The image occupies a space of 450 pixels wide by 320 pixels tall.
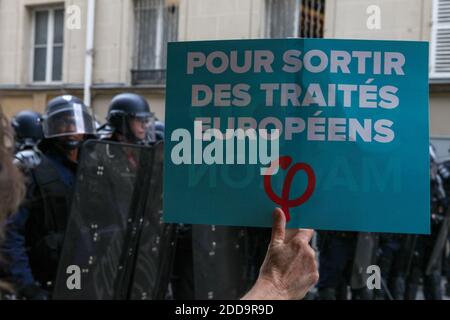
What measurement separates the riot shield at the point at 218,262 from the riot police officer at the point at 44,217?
81 cm

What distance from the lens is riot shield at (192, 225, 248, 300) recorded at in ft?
12.6

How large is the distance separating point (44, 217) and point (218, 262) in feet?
3.68

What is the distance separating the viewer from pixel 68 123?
3643mm

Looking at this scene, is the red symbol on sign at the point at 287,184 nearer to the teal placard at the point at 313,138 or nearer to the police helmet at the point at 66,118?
the teal placard at the point at 313,138

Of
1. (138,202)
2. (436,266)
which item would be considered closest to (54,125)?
(138,202)

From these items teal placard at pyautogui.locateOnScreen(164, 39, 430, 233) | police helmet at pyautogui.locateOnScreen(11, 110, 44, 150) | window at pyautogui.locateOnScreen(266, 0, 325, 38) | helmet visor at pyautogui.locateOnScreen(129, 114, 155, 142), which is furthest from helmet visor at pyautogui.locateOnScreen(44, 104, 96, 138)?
teal placard at pyautogui.locateOnScreen(164, 39, 430, 233)

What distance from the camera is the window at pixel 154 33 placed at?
3.02m

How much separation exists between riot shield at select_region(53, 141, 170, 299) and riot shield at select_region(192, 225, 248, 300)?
231 millimetres

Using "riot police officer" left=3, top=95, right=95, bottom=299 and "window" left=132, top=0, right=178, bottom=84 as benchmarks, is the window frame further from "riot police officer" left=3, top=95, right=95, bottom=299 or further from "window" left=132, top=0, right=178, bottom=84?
"window" left=132, top=0, right=178, bottom=84

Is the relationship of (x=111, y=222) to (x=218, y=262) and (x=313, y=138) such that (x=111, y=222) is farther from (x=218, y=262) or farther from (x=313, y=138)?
(x=313, y=138)

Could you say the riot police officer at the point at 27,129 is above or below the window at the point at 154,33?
below

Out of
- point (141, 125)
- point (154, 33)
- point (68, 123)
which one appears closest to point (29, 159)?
point (68, 123)

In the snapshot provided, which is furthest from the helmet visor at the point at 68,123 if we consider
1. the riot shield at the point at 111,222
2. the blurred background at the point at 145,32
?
the riot shield at the point at 111,222
